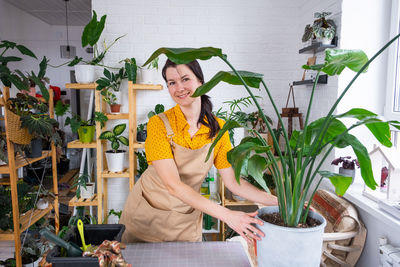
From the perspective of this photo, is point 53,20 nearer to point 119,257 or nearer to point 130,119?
point 130,119

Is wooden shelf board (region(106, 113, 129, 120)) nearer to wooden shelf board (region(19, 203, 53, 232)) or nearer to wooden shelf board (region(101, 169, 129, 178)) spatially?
wooden shelf board (region(101, 169, 129, 178))

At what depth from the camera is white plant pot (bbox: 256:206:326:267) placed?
0.75 meters

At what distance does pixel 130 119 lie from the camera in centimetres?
274

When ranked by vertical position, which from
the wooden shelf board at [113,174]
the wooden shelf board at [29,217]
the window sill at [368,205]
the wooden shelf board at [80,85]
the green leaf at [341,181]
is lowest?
the wooden shelf board at [29,217]

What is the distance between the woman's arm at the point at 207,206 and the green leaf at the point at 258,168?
0.13 metres

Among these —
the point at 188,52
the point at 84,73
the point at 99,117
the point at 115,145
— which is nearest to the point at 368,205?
the point at 188,52

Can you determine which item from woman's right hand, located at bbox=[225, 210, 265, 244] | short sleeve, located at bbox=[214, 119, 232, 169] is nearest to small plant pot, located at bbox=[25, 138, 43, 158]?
short sleeve, located at bbox=[214, 119, 232, 169]

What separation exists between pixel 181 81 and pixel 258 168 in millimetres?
685

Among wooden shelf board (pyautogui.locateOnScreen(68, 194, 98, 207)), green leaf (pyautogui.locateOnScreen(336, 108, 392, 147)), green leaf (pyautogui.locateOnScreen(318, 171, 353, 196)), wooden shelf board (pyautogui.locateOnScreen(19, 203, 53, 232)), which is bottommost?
wooden shelf board (pyautogui.locateOnScreen(19, 203, 53, 232))

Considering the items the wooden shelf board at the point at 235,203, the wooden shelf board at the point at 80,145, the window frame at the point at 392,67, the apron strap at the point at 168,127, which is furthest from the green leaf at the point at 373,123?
the wooden shelf board at the point at 80,145

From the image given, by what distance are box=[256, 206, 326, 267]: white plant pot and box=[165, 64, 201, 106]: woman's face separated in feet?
2.45

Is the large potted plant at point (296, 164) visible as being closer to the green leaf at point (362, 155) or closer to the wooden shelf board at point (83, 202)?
the green leaf at point (362, 155)

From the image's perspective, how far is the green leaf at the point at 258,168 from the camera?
77 cm

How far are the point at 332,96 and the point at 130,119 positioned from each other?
172 centimetres
